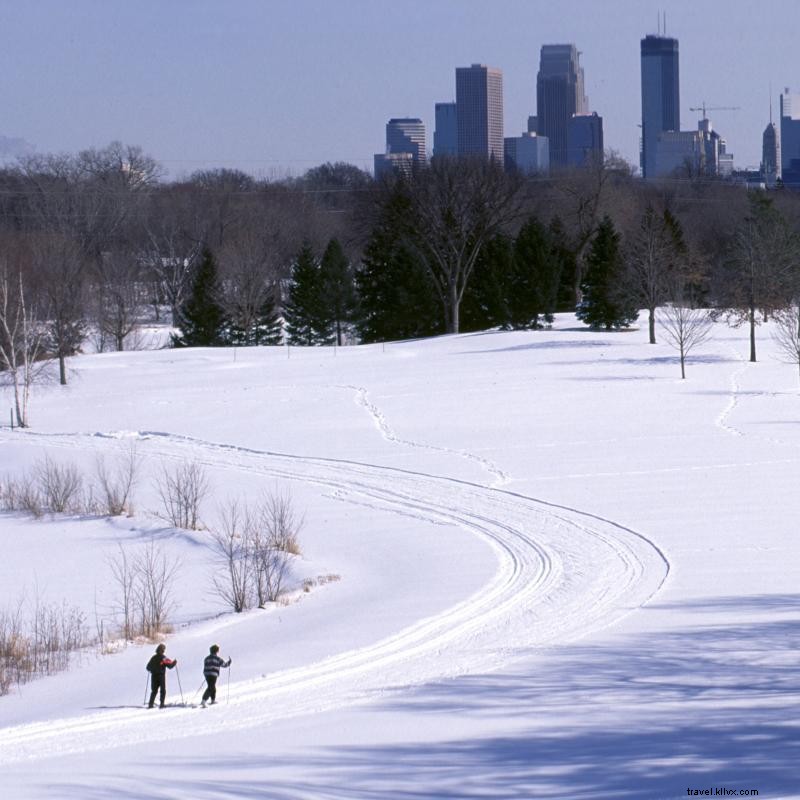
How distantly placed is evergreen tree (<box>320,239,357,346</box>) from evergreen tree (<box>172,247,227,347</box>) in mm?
5937

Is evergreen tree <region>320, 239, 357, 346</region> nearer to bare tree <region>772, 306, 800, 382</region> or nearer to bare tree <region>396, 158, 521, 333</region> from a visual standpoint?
bare tree <region>396, 158, 521, 333</region>

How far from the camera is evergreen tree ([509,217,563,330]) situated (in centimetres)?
6356

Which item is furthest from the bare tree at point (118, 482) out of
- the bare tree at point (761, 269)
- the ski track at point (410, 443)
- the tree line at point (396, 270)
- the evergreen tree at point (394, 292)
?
the evergreen tree at point (394, 292)

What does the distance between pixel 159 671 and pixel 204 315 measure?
53.6 m

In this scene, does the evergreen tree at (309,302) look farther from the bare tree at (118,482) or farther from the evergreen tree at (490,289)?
the bare tree at (118,482)

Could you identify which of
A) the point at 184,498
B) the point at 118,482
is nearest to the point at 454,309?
the point at 118,482

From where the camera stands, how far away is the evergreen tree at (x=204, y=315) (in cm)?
6550

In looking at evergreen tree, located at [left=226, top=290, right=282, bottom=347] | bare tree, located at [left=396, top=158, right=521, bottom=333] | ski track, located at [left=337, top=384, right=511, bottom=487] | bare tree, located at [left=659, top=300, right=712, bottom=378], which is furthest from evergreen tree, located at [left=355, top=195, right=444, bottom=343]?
ski track, located at [left=337, top=384, right=511, bottom=487]

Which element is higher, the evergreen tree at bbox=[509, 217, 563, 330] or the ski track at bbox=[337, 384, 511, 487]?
the evergreen tree at bbox=[509, 217, 563, 330]

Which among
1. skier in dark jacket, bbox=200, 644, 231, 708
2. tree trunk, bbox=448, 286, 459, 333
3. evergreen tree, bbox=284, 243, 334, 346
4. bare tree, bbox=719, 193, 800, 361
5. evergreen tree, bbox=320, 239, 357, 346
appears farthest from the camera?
evergreen tree, bbox=320, 239, 357, 346

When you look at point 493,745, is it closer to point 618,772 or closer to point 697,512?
point 618,772

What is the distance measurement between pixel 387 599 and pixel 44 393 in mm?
31313

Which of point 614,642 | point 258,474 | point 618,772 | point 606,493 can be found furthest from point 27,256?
point 618,772

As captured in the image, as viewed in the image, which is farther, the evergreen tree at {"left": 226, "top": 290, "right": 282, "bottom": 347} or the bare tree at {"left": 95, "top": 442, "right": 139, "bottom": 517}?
the evergreen tree at {"left": 226, "top": 290, "right": 282, "bottom": 347}
